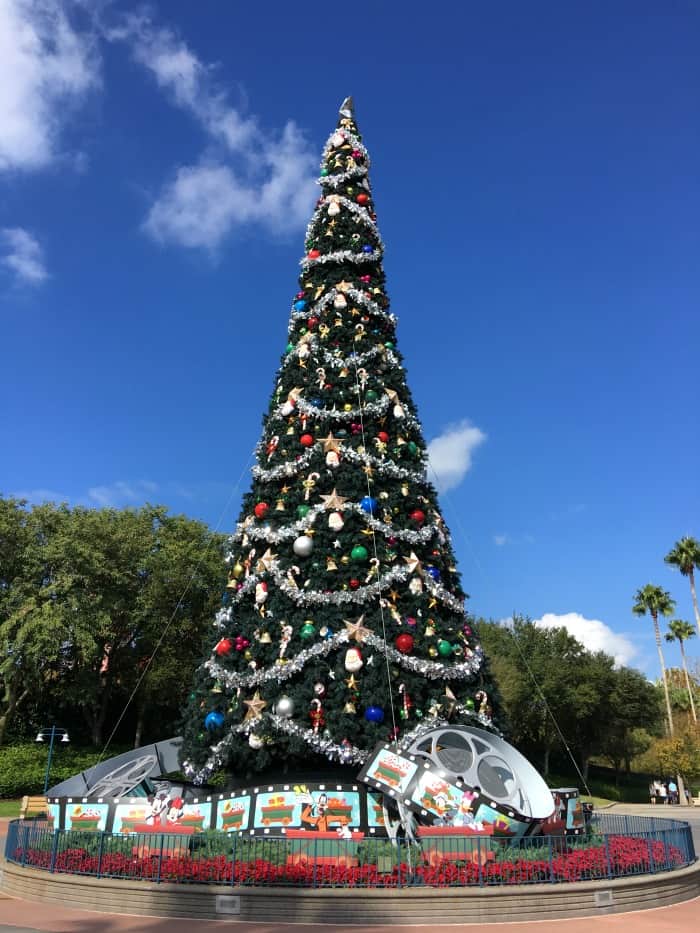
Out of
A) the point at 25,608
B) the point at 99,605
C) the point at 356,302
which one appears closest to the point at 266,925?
the point at 356,302

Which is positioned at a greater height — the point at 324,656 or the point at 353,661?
the point at 324,656

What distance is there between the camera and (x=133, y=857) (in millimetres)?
10844

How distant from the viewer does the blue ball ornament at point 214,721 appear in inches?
550

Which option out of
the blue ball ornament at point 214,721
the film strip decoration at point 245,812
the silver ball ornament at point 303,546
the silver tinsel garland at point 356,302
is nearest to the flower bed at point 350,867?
the film strip decoration at point 245,812

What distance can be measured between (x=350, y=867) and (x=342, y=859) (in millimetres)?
531

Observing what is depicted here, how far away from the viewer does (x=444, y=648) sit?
13984mm

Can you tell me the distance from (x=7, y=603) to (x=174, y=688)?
901 centimetres

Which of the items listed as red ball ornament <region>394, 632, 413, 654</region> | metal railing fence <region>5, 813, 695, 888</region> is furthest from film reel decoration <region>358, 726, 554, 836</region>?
red ball ornament <region>394, 632, 413, 654</region>

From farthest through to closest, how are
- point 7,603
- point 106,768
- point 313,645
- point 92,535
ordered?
point 92,535
point 7,603
point 106,768
point 313,645

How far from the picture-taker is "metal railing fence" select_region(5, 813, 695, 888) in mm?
9930

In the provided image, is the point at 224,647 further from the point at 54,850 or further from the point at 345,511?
the point at 54,850

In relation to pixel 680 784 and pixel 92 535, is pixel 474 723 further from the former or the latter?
pixel 680 784

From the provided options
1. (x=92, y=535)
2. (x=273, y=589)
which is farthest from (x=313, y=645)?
(x=92, y=535)

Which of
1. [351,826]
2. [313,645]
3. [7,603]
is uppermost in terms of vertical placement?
[7,603]
